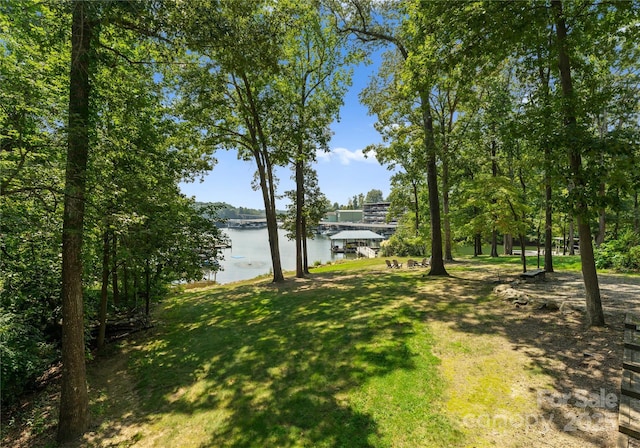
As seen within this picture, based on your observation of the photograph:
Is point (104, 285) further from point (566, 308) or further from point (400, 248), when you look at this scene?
point (400, 248)

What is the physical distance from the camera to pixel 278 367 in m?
5.85

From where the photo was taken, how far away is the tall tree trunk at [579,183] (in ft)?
17.3

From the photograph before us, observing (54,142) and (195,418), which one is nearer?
(54,142)

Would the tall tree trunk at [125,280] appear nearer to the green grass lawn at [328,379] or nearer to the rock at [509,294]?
the green grass lawn at [328,379]

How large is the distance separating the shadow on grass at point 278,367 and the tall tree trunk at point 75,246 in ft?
2.46

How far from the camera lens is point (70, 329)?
486cm

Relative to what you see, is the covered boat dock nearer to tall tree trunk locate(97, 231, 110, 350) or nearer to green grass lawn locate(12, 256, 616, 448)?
green grass lawn locate(12, 256, 616, 448)

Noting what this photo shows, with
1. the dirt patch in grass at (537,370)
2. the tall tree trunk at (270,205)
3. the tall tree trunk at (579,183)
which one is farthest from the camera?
the tall tree trunk at (270,205)

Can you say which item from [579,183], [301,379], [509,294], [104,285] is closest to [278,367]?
[301,379]

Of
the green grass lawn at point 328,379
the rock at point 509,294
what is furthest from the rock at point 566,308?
the green grass lawn at point 328,379

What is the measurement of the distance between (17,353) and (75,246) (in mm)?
2228

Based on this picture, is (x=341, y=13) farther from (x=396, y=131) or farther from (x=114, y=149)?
(x=114, y=149)

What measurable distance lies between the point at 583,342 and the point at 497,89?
38.7ft

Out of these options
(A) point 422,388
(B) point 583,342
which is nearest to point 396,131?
(B) point 583,342
